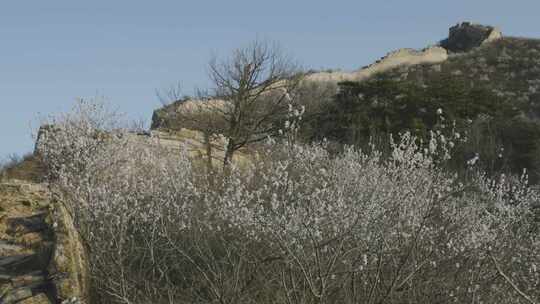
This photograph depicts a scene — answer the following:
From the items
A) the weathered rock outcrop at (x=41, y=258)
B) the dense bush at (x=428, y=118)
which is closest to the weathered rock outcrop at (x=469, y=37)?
the dense bush at (x=428, y=118)

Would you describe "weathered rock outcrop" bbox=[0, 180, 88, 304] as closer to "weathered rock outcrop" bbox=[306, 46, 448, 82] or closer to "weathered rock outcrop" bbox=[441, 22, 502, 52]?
"weathered rock outcrop" bbox=[306, 46, 448, 82]

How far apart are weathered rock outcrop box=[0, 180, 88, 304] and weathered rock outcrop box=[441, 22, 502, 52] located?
5270cm

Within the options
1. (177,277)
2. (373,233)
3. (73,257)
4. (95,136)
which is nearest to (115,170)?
(95,136)

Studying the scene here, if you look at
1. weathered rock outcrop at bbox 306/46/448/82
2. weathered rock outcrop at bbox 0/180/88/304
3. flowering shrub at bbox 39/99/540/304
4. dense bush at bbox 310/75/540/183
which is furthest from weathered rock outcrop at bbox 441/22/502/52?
weathered rock outcrop at bbox 0/180/88/304

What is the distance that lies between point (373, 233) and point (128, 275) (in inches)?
139

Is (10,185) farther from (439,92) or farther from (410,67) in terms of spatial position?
(410,67)

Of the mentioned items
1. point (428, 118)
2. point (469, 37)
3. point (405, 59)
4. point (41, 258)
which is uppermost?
point (469, 37)

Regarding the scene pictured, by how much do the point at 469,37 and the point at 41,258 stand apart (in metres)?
56.7

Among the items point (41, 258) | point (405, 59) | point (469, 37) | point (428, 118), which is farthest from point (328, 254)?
point (469, 37)

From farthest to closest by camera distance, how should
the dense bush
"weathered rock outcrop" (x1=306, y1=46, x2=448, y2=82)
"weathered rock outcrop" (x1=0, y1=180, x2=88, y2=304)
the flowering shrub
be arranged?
"weathered rock outcrop" (x1=306, y1=46, x2=448, y2=82) → the dense bush → "weathered rock outcrop" (x1=0, y1=180, x2=88, y2=304) → the flowering shrub

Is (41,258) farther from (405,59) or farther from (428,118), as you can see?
(405,59)

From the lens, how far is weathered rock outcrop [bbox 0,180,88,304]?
25.8ft

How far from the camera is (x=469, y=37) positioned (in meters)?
59.6

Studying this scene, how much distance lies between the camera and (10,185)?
10992 mm
